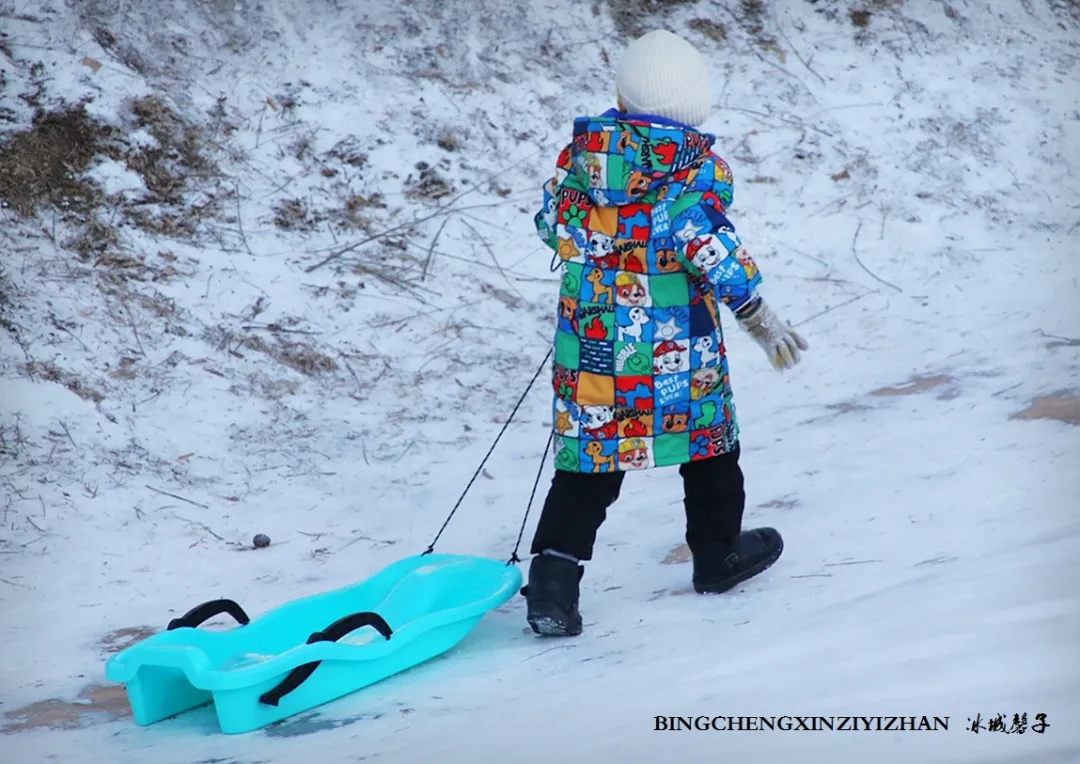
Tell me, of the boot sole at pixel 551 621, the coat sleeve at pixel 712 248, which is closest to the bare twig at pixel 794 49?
the coat sleeve at pixel 712 248

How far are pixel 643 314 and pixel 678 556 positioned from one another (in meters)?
0.80

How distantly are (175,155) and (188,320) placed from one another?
1.13m

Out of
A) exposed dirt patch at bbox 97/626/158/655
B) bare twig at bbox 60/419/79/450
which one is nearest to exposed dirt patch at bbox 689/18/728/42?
bare twig at bbox 60/419/79/450

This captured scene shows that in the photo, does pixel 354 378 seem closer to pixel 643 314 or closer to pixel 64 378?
pixel 64 378

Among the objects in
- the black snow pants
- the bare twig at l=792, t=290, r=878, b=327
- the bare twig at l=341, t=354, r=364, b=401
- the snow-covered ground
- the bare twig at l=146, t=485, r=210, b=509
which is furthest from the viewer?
the bare twig at l=792, t=290, r=878, b=327

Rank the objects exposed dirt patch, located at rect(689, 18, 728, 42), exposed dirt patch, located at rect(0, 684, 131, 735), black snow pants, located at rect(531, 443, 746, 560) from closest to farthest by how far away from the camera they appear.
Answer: exposed dirt patch, located at rect(0, 684, 131, 735)
black snow pants, located at rect(531, 443, 746, 560)
exposed dirt patch, located at rect(689, 18, 728, 42)

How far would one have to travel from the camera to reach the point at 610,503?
2.91m

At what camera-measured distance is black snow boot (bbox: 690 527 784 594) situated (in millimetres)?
2967

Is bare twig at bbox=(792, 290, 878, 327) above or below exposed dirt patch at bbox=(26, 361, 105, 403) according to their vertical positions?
above

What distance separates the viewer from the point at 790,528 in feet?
10.9

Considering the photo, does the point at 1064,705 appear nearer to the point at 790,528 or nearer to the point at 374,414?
the point at 790,528

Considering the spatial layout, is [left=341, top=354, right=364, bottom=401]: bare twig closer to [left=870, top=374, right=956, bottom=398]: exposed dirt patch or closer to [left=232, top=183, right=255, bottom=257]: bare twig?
[left=232, top=183, right=255, bottom=257]: bare twig

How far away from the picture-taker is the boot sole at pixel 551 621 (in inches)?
110

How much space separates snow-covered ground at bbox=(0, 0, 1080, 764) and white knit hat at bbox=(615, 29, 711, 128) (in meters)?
1.12
